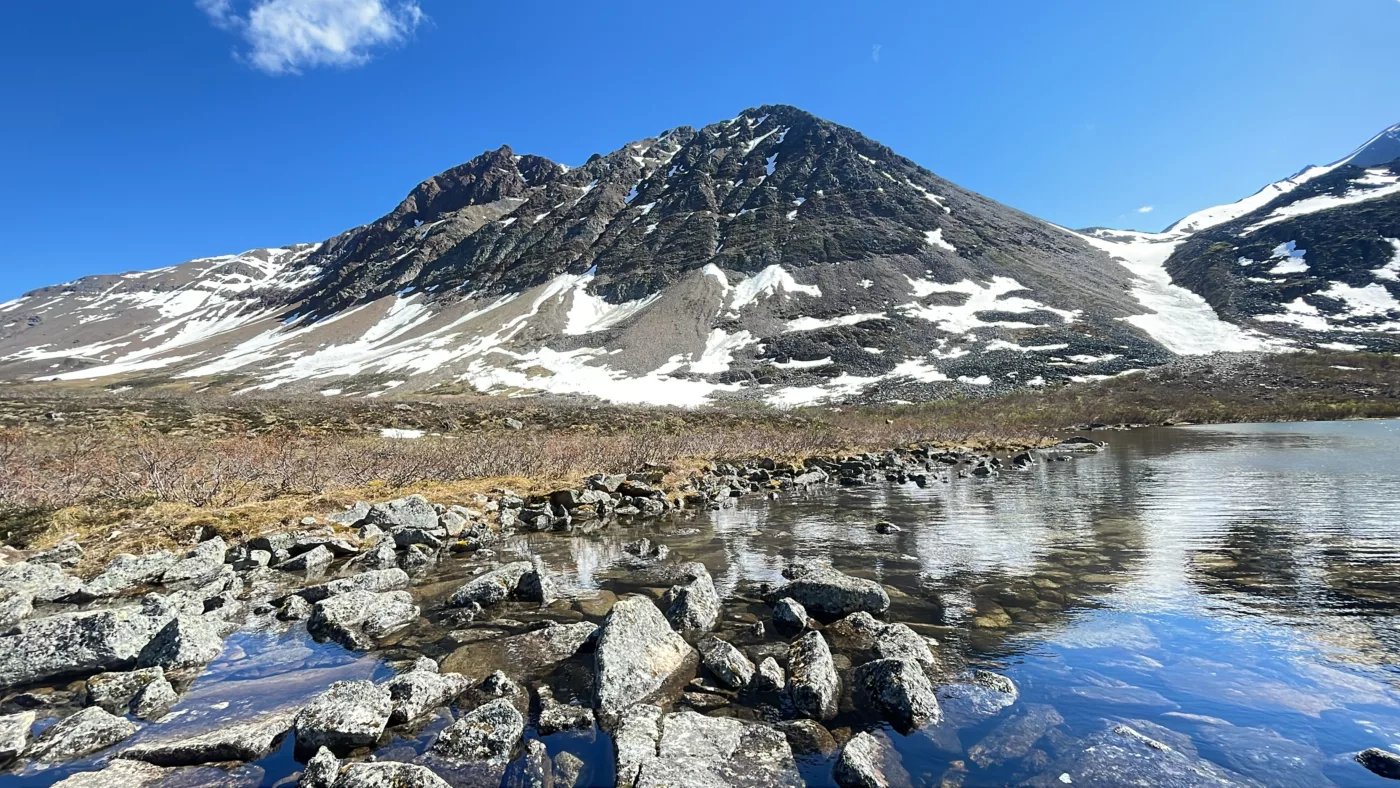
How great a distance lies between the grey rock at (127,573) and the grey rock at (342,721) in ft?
27.2

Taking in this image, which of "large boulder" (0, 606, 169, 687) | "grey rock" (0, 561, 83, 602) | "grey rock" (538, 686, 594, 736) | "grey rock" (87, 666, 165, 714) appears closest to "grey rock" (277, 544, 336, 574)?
"grey rock" (0, 561, 83, 602)

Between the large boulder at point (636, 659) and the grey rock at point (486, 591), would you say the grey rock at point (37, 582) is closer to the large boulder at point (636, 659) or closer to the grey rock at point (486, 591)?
the grey rock at point (486, 591)

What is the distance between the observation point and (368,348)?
146875 mm

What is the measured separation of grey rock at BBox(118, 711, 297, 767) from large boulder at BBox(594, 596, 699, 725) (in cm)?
331

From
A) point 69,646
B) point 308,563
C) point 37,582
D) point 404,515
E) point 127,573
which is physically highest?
point 404,515

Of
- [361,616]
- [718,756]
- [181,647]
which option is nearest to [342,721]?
[718,756]

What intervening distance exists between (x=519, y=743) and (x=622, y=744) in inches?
44.1

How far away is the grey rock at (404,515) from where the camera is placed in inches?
637

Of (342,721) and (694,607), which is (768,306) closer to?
(694,607)

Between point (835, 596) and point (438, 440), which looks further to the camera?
point (438, 440)

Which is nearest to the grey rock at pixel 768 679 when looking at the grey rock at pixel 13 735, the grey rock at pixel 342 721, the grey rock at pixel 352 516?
the grey rock at pixel 342 721

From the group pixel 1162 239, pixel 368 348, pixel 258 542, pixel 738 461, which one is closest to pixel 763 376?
pixel 738 461

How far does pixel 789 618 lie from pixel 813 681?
229cm

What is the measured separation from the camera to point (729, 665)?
291 inches
